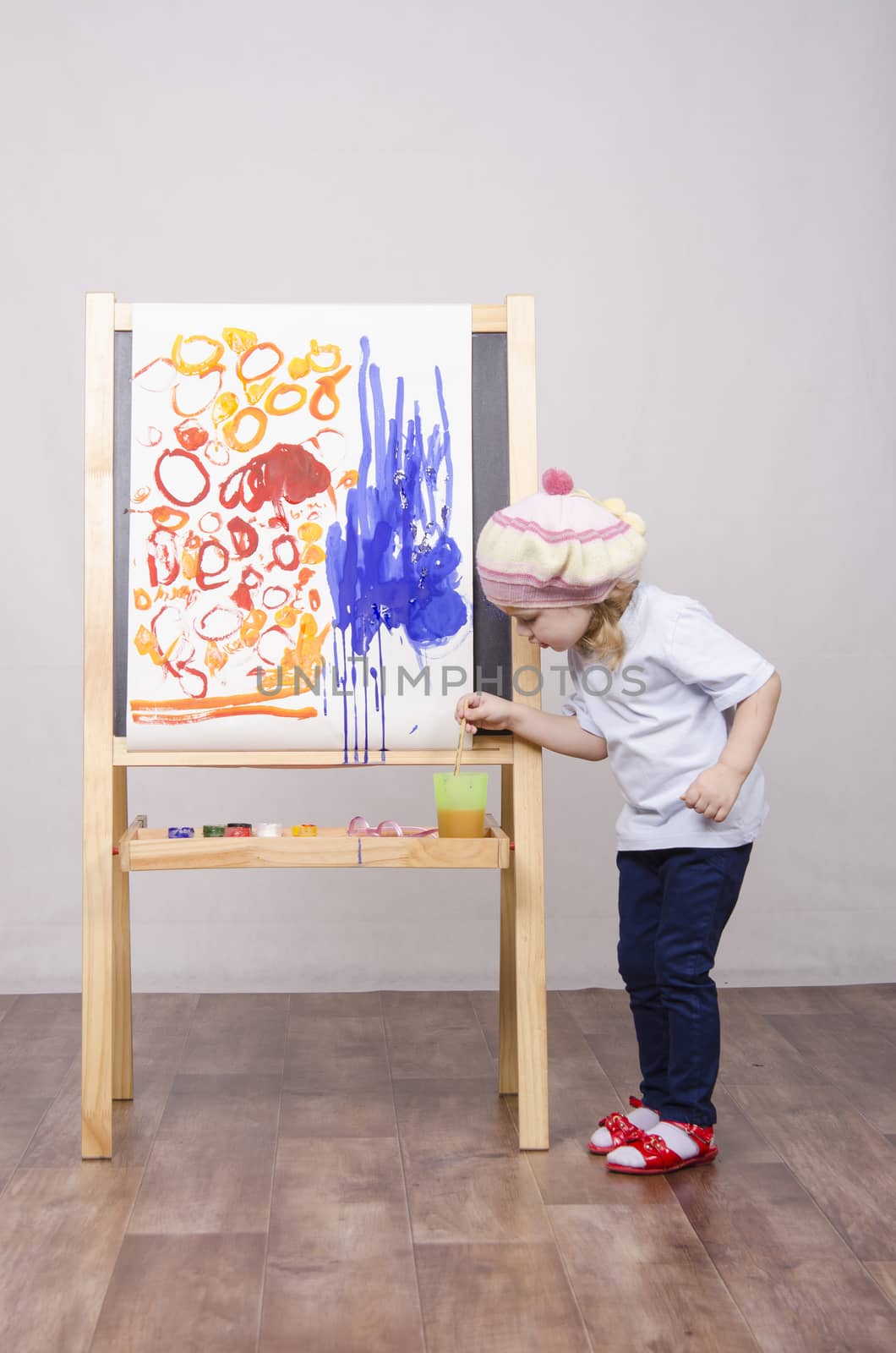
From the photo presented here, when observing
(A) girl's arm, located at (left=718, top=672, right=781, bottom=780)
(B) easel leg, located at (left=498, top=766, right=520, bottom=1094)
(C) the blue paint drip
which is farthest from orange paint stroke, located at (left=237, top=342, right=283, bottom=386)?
(A) girl's arm, located at (left=718, top=672, right=781, bottom=780)

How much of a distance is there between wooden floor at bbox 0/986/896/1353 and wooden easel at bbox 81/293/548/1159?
0.16 metres

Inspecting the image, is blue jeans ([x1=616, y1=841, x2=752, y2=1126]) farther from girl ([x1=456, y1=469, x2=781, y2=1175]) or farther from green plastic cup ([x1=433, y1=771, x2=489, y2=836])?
green plastic cup ([x1=433, y1=771, x2=489, y2=836])

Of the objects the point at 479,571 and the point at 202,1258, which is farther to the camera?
the point at 479,571

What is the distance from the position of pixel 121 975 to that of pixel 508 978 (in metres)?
0.69

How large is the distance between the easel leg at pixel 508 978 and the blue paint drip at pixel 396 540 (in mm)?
333

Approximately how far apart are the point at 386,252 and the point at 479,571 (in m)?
1.51

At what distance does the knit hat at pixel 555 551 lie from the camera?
1938mm

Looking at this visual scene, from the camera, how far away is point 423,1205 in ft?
6.13

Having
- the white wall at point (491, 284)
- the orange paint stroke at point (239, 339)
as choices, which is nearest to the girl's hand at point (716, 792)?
the orange paint stroke at point (239, 339)

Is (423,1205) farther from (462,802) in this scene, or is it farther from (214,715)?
(214,715)

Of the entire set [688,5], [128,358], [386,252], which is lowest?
[128,358]

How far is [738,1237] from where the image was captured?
1.76 meters

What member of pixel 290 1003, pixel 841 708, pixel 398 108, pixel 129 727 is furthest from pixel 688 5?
pixel 290 1003

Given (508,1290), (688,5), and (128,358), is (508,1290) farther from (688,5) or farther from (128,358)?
(688,5)
